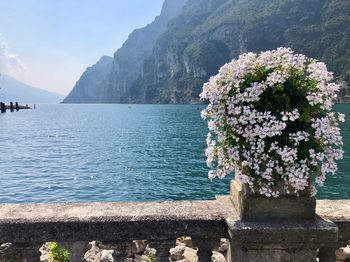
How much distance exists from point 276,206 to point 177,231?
110 centimetres

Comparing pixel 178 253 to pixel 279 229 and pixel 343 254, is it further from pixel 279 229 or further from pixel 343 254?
pixel 279 229

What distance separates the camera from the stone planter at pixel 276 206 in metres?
3.71

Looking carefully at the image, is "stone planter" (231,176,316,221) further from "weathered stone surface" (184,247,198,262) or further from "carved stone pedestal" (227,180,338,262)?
"weathered stone surface" (184,247,198,262)

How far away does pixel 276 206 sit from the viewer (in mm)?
3736

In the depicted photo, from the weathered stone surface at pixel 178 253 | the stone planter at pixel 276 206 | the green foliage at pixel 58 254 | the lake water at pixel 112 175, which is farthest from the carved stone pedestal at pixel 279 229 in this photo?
the lake water at pixel 112 175

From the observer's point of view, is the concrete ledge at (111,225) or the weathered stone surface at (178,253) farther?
the weathered stone surface at (178,253)

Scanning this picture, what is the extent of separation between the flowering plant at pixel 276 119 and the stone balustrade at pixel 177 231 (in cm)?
44

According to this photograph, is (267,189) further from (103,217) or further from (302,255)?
(103,217)

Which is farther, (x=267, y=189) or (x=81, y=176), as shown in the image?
(x=81, y=176)

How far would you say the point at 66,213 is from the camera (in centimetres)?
410

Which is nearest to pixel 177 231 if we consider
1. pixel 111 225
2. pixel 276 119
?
pixel 111 225

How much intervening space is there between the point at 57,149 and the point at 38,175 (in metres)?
23.1

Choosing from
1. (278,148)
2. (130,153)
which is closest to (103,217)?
(278,148)

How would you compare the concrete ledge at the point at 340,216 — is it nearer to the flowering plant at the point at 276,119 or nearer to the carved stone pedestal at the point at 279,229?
the carved stone pedestal at the point at 279,229
